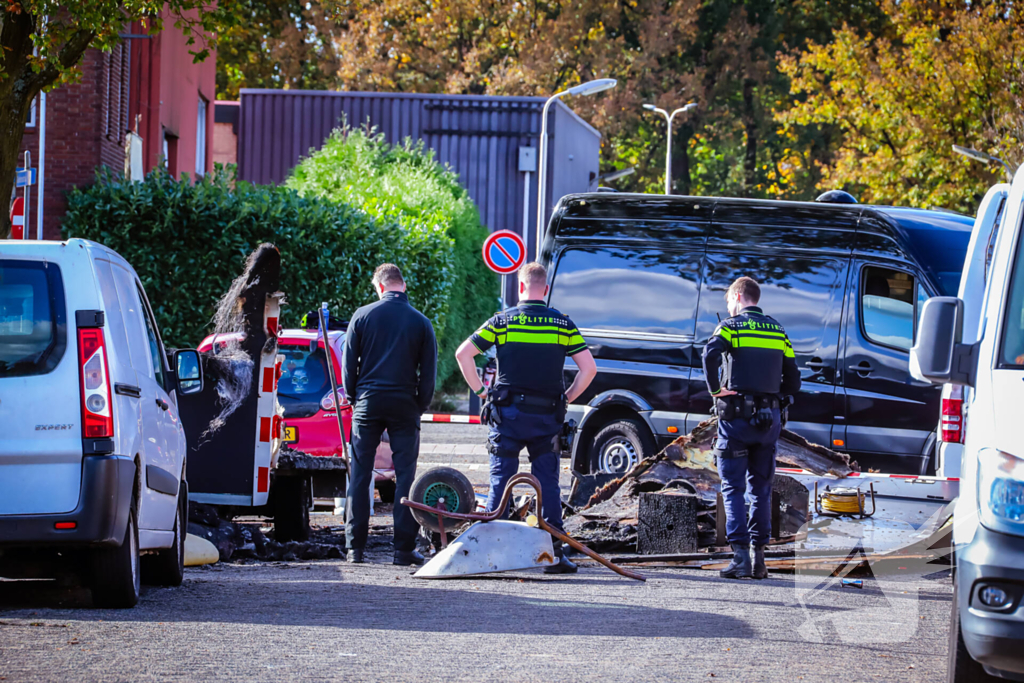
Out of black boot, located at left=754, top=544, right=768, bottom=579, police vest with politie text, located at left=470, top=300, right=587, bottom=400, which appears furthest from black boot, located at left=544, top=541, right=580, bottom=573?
black boot, located at left=754, top=544, right=768, bottom=579

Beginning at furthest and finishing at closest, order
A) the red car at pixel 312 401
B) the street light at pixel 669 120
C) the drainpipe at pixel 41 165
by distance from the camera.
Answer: the street light at pixel 669 120 < the drainpipe at pixel 41 165 < the red car at pixel 312 401

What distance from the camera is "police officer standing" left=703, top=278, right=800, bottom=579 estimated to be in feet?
27.1

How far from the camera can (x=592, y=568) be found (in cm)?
874

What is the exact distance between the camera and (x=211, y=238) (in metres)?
18.4

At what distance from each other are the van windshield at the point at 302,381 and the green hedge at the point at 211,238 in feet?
22.9

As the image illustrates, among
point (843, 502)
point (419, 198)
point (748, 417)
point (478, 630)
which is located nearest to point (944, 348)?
point (478, 630)

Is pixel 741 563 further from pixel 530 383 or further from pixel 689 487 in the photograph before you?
pixel 530 383

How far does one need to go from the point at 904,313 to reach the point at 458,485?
14.4ft

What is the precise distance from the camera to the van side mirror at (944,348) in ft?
16.4

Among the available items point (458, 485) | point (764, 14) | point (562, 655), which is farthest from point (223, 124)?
point (562, 655)

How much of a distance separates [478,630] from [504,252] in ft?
52.6

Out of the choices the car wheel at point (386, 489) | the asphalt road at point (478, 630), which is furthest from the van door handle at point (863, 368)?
the car wheel at point (386, 489)

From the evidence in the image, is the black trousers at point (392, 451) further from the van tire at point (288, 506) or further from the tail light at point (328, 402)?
the tail light at point (328, 402)

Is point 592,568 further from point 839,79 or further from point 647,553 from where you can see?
point 839,79
